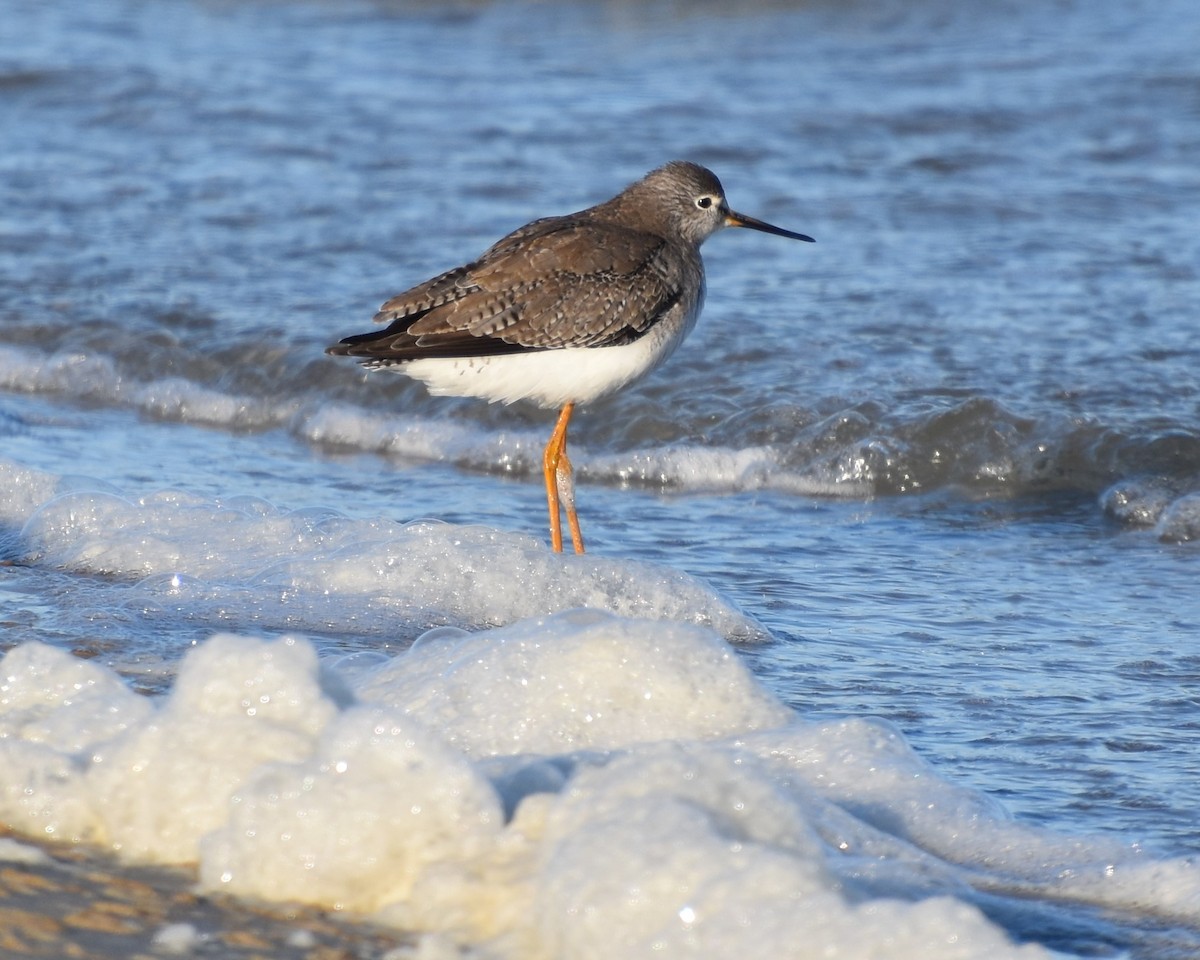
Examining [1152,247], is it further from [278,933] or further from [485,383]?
[278,933]

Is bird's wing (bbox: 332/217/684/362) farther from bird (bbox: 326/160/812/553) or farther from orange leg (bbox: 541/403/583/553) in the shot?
orange leg (bbox: 541/403/583/553)

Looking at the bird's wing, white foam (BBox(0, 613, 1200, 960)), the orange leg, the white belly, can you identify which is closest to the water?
white foam (BBox(0, 613, 1200, 960))

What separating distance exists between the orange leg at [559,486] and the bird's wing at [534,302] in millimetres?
436

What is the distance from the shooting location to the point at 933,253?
30.2ft

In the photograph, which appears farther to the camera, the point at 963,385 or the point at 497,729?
the point at 963,385

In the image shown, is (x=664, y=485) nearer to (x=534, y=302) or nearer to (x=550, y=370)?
(x=550, y=370)

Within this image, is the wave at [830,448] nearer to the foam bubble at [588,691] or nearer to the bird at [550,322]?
the bird at [550,322]

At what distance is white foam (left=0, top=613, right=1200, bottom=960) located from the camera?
2969 mm

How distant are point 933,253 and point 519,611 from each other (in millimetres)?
4672

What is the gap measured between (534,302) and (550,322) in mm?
83

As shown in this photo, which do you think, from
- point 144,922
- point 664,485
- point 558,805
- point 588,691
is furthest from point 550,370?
point 144,922

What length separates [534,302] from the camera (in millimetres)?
5895

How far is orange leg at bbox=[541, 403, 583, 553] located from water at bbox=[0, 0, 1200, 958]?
18cm

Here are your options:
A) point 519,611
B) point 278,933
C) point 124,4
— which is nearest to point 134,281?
point 519,611
